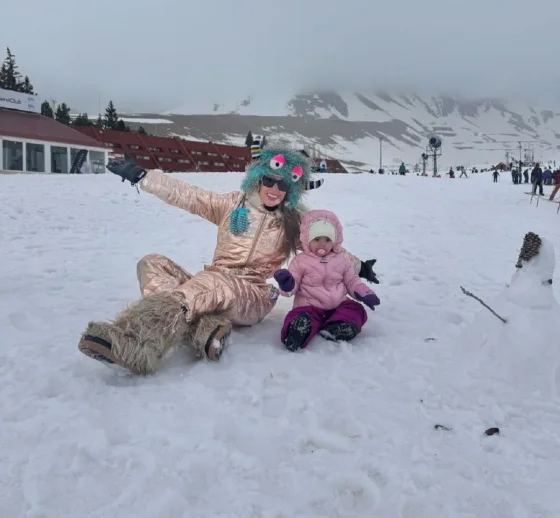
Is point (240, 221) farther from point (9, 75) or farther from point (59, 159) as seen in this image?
point (9, 75)

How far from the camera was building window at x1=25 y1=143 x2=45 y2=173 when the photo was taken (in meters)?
22.2

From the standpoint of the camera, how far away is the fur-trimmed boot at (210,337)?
2.68 metres

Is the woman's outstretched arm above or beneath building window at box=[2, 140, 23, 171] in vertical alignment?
beneath

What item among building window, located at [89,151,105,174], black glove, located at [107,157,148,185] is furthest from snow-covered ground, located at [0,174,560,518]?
building window, located at [89,151,105,174]

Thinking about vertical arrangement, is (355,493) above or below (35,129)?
below

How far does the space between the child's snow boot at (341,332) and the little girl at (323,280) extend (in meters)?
0.02

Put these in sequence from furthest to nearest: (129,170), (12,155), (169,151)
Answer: (169,151), (12,155), (129,170)

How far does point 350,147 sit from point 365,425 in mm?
147643

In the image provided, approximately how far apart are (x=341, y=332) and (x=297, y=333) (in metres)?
0.33

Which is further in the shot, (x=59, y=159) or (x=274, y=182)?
(x=59, y=159)

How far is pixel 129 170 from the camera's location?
11.1 feet

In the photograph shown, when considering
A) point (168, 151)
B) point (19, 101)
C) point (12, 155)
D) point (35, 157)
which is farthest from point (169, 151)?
point (12, 155)

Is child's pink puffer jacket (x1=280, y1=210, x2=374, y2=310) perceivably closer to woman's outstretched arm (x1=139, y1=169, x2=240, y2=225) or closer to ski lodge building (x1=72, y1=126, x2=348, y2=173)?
woman's outstretched arm (x1=139, y1=169, x2=240, y2=225)

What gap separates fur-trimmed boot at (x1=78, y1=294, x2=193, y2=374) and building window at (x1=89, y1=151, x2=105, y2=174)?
25161mm
